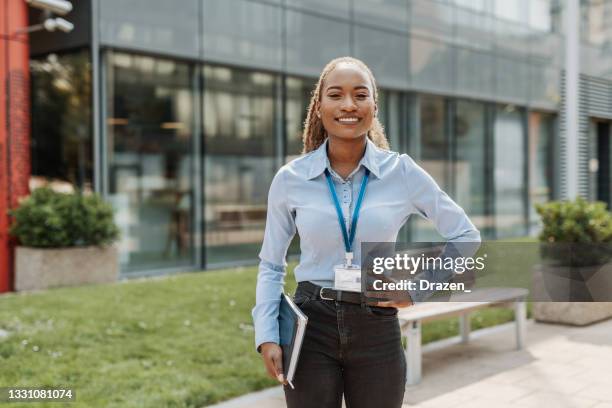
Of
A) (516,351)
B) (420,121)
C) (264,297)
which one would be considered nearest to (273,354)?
(264,297)

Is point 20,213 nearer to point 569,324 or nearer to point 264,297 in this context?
point 569,324

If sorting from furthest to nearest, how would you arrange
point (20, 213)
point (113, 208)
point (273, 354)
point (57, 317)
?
point (113, 208) < point (20, 213) < point (57, 317) < point (273, 354)

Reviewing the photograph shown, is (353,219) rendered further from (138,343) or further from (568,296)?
(568,296)

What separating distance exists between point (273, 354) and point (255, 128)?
1231cm

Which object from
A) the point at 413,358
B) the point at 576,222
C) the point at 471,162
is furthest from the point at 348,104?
the point at 471,162

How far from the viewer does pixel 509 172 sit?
2086cm

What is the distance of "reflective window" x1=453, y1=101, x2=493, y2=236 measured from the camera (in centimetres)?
1919

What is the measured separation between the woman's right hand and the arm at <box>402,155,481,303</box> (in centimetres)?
52

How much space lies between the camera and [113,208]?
38.9 ft

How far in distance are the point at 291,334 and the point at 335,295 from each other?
20 cm

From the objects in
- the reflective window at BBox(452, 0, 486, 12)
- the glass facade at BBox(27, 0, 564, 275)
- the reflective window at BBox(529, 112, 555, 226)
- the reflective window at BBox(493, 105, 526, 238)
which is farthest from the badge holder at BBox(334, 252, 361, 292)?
the reflective window at BBox(529, 112, 555, 226)

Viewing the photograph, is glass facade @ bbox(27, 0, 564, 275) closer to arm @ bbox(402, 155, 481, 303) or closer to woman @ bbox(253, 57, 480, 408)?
woman @ bbox(253, 57, 480, 408)

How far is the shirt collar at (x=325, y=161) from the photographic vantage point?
2490 millimetres

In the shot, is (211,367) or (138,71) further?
(138,71)
